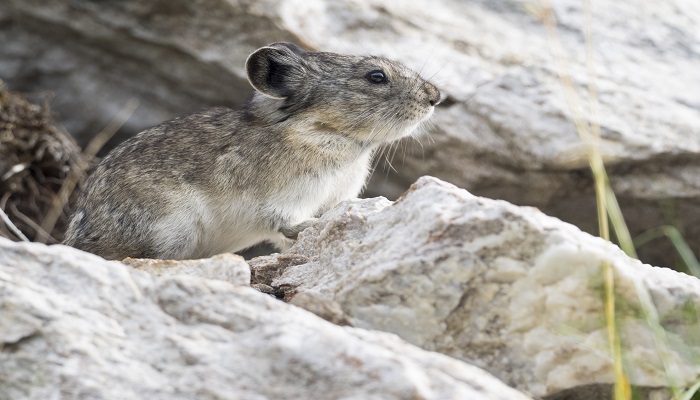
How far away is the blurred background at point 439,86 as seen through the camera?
29.5 ft

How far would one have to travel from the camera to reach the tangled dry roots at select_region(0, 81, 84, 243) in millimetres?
9258

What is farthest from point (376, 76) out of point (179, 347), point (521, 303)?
point (179, 347)

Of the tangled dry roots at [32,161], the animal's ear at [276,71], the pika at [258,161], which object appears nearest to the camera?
the pika at [258,161]

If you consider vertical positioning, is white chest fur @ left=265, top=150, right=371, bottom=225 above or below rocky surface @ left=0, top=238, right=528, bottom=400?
below

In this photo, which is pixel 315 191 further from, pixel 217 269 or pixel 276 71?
pixel 217 269

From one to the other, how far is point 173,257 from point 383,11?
3919 mm

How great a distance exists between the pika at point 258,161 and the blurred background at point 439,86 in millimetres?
1424

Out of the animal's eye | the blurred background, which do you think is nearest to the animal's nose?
the animal's eye

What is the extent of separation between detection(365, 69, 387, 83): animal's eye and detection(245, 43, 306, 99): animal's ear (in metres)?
0.46

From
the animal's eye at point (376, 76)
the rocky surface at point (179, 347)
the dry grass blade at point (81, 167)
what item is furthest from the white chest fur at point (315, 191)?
the rocky surface at point (179, 347)

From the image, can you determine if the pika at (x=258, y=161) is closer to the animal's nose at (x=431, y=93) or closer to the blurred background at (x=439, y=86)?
the animal's nose at (x=431, y=93)

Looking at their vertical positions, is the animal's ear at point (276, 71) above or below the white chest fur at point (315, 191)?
above

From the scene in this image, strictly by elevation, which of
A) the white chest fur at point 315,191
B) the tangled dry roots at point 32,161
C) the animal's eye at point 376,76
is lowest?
the tangled dry roots at point 32,161

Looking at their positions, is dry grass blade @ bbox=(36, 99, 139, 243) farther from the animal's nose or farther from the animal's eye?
the animal's nose
